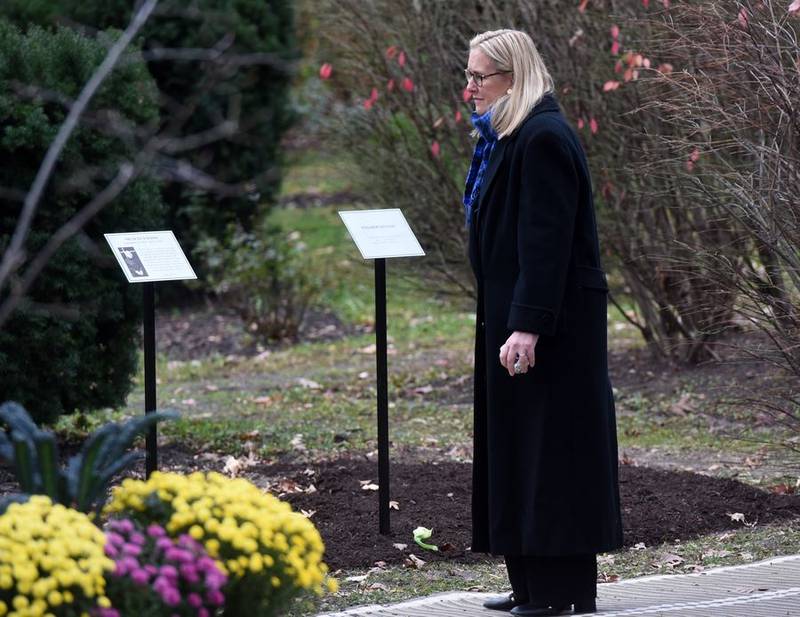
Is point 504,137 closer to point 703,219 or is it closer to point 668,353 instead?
point 703,219

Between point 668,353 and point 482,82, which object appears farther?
point 668,353

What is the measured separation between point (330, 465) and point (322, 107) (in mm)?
6097

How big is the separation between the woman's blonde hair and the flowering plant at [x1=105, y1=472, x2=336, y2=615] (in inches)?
67.9

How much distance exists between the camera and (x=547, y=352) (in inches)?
182

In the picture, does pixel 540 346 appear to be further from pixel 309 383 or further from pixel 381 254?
pixel 309 383

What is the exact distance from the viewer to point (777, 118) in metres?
6.67

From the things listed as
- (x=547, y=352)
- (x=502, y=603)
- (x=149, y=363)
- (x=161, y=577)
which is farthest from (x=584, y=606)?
(x=149, y=363)

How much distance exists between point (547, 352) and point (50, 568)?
2.04 metres

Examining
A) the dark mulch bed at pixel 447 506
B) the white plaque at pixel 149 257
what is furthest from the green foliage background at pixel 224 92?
the white plaque at pixel 149 257

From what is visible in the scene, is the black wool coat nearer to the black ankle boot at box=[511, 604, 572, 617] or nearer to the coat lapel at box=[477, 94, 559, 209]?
the coat lapel at box=[477, 94, 559, 209]

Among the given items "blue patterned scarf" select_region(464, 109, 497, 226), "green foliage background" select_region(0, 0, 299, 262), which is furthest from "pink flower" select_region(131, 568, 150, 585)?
"green foliage background" select_region(0, 0, 299, 262)

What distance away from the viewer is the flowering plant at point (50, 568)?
3090 millimetres

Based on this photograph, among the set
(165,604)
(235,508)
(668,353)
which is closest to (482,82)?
(235,508)

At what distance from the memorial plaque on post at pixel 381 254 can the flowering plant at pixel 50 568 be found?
2713 millimetres
